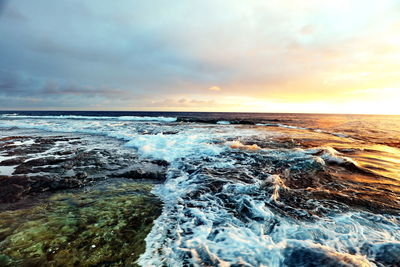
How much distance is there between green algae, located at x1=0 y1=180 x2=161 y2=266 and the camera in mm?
2924

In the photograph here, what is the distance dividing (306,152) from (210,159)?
18.7 feet

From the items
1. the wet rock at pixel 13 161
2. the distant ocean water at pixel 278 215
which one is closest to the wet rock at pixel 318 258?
the distant ocean water at pixel 278 215

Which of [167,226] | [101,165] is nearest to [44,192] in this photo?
[101,165]

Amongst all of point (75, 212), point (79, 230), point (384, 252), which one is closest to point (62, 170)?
point (75, 212)

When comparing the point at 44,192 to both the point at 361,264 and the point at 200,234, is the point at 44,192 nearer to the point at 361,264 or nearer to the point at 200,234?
the point at 200,234

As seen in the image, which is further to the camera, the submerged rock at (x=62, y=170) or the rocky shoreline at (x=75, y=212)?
the submerged rock at (x=62, y=170)

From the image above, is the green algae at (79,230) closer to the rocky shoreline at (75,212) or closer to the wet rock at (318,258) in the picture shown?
the rocky shoreline at (75,212)

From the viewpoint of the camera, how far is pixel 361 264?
2787 millimetres

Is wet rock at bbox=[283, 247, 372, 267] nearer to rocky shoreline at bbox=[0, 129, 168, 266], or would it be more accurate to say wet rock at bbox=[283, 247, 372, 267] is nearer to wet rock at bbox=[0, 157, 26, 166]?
rocky shoreline at bbox=[0, 129, 168, 266]

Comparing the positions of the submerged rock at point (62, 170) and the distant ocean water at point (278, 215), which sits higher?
the submerged rock at point (62, 170)

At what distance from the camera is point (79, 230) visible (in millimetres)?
3580

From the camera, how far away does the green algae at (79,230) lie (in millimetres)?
2924

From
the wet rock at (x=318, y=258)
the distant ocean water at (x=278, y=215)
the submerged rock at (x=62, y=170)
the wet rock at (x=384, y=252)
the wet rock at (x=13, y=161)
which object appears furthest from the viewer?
the wet rock at (x=13, y=161)

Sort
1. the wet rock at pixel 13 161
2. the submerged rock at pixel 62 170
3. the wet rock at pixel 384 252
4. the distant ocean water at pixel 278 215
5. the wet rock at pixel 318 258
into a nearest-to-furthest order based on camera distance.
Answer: the wet rock at pixel 318 258 < the wet rock at pixel 384 252 < the distant ocean water at pixel 278 215 < the submerged rock at pixel 62 170 < the wet rock at pixel 13 161
